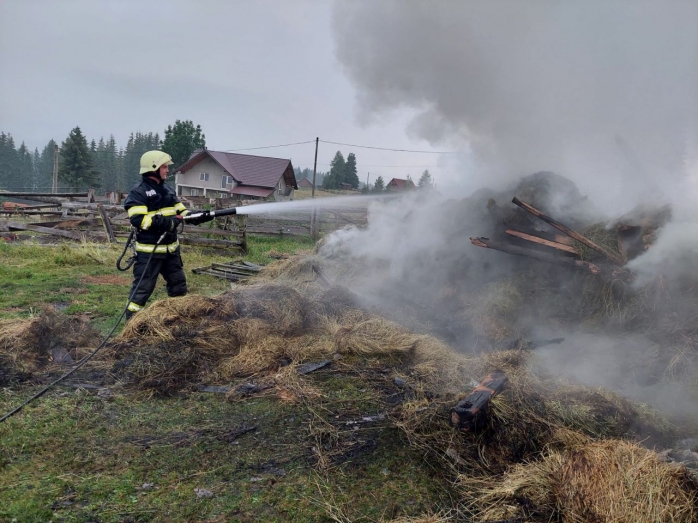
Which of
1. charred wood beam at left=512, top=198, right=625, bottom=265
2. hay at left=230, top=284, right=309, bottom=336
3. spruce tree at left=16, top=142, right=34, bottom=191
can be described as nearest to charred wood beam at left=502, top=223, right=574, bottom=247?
charred wood beam at left=512, top=198, right=625, bottom=265

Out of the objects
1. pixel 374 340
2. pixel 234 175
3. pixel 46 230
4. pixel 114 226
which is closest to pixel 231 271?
Answer: pixel 374 340

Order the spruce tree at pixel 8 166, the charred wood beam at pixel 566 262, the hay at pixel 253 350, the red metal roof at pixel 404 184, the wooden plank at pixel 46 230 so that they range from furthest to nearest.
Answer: the spruce tree at pixel 8 166, the red metal roof at pixel 404 184, the wooden plank at pixel 46 230, the charred wood beam at pixel 566 262, the hay at pixel 253 350

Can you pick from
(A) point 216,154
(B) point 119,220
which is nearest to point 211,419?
(B) point 119,220

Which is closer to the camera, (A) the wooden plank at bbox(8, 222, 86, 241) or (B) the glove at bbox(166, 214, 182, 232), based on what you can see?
(B) the glove at bbox(166, 214, 182, 232)

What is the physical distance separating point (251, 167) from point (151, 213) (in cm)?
3891

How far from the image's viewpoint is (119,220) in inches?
547

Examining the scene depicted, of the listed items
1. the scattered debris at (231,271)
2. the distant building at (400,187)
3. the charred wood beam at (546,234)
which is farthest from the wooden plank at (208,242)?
the charred wood beam at (546,234)

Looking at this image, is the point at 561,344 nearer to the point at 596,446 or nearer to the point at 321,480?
the point at 596,446

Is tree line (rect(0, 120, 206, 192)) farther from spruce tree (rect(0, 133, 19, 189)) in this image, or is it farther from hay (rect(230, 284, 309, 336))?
hay (rect(230, 284, 309, 336))

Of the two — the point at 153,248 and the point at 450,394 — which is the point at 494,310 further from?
the point at 153,248

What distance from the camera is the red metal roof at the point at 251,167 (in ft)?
133

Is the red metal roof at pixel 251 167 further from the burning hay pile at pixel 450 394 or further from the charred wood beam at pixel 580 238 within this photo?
the burning hay pile at pixel 450 394

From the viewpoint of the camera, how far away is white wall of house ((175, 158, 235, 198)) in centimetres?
4297

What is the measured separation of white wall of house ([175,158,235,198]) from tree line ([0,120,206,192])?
835 cm
